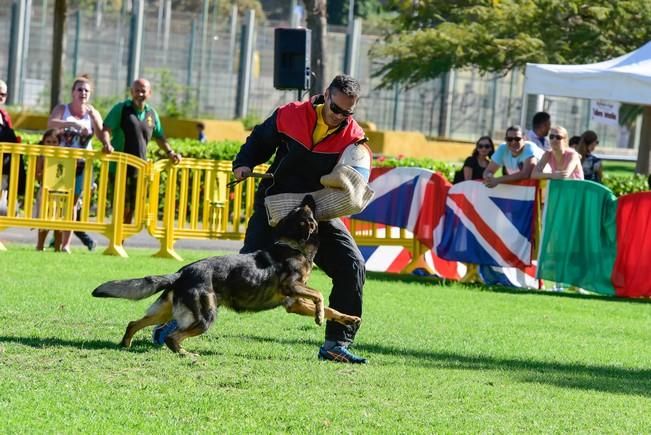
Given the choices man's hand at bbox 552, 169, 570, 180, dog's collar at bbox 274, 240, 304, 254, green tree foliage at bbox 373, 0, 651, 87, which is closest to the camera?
dog's collar at bbox 274, 240, 304, 254

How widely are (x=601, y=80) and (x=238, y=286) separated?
1007 centimetres

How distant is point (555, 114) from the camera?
47.4 meters

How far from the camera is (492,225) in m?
14.2

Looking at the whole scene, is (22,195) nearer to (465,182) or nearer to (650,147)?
(465,182)

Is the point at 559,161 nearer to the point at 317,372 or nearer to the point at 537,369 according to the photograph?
the point at 537,369

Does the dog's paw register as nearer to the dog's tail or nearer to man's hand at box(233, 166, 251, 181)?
man's hand at box(233, 166, 251, 181)

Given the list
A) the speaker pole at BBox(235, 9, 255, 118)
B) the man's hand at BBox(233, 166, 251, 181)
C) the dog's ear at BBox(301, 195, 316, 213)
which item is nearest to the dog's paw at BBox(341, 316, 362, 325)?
the dog's ear at BBox(301, 195, 316, 213)

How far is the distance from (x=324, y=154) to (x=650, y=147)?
19.4 m

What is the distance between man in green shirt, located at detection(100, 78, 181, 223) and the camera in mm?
14836

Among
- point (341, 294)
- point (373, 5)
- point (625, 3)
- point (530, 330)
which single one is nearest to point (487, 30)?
point (625, 3)

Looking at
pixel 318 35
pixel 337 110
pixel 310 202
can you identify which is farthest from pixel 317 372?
pixel 318 35

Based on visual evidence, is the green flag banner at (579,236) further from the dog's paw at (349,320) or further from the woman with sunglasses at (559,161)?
the dog's paw at (349,320)

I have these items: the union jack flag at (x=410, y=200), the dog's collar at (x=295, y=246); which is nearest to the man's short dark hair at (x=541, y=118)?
the union jack flag at (x=410, y=200)

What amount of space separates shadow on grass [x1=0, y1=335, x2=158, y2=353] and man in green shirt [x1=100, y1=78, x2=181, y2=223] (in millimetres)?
6687
